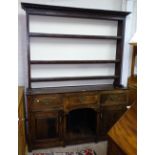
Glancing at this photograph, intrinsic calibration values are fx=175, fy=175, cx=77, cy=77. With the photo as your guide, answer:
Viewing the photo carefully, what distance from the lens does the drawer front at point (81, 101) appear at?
2447 mm

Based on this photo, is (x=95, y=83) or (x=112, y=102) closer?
(x=112, y=102)

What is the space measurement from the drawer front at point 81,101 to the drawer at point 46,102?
11cm

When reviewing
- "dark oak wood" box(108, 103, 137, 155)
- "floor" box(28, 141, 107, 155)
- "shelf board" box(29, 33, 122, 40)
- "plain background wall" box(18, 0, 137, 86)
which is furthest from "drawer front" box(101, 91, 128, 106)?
"dark oak wood" box(108, 103, 137, 155)

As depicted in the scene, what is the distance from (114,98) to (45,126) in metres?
1.10

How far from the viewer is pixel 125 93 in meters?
2.70

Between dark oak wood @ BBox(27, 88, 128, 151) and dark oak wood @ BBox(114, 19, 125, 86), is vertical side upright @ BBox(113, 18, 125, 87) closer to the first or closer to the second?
dark oak wood @ BBox(114, 19, 125, 86)

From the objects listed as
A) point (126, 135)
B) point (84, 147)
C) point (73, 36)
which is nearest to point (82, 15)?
point (73, 36)

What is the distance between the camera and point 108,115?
8.84ft

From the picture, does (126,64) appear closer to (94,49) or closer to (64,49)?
(94,49)

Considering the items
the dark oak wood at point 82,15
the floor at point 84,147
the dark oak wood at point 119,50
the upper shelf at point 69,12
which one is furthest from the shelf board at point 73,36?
the floor at point 84,147

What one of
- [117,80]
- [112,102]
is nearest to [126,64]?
[117,80]

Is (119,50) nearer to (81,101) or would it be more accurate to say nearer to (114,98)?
(114,98)

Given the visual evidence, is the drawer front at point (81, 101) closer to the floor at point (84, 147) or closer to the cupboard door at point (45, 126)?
the cupboard door at point (45, 126)
